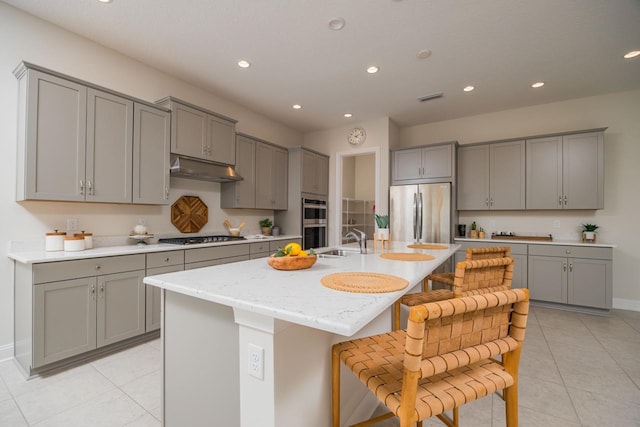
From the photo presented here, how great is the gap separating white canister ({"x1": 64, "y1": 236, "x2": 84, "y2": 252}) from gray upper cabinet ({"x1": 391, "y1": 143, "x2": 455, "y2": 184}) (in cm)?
421

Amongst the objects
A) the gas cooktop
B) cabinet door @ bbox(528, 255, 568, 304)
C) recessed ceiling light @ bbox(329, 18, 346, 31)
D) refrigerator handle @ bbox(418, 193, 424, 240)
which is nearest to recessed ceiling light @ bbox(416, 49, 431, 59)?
recessed ceiling light @ bbox(329, 18, 346, 31)

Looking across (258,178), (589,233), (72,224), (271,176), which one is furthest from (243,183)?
(589,233)

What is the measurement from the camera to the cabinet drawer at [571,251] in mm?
3393

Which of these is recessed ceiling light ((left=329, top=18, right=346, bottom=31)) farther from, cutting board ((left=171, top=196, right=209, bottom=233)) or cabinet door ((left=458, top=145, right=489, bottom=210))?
cabinet door ((left=458, top=145, right=489, bottom=210))

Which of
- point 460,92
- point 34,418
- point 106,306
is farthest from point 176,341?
point 460,92

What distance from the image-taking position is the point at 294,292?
1088mm

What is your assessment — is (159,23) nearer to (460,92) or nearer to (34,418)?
(34,418)

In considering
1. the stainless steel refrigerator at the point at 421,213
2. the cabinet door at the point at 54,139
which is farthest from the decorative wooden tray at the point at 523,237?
the cabinet door at the point at 54,139

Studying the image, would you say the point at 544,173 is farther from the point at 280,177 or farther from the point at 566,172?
the point at 280,177

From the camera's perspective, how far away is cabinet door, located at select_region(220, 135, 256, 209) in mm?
3949

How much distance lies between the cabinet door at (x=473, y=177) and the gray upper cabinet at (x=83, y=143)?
4.25m

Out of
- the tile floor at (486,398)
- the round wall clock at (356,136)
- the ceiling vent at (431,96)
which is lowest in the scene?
the tile floor at (486,398)

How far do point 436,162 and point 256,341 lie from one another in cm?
429

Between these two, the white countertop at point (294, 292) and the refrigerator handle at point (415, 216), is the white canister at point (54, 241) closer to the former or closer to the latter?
the white countertop at point (294, 292)
